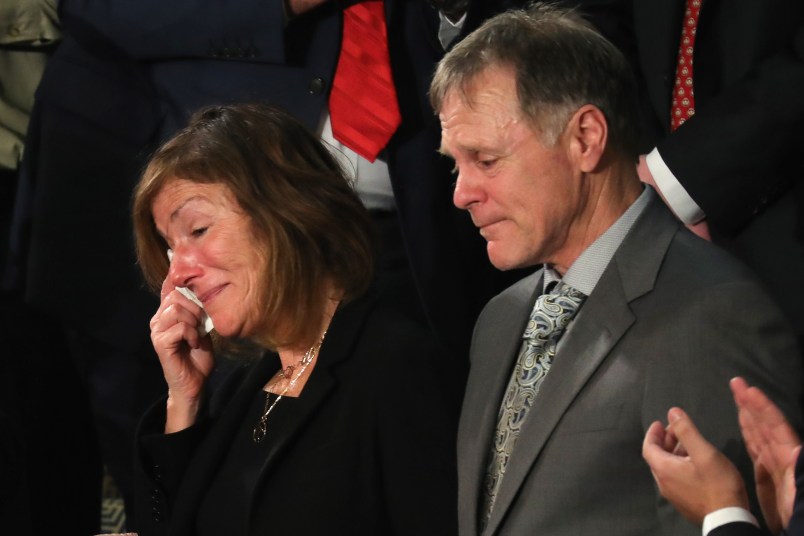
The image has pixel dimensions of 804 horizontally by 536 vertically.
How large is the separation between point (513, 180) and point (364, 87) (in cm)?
88

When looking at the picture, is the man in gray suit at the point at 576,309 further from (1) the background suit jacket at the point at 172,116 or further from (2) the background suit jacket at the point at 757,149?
(1) the background suit jacket at the point at 172,116

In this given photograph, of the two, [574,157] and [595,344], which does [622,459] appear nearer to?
[595,344]

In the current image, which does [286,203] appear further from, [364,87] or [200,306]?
[364,87]

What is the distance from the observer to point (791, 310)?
8.70 ft

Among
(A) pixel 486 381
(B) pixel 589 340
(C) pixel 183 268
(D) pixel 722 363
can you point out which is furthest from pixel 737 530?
(C) pixel 183 268

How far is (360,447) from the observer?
2.48 meters

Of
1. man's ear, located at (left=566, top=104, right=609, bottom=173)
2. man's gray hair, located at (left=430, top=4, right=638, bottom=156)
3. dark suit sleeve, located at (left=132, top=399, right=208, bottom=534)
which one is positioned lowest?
dark suit sleeve, located at (left=132, top=399, right=208, bottom=534)

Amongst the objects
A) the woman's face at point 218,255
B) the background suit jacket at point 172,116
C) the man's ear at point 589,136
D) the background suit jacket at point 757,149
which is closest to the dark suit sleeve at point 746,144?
the background suit jacket at point 757,149

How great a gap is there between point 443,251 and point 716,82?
0.72m

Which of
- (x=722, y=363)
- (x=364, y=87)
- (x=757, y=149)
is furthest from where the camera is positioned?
(x=364, y=87)

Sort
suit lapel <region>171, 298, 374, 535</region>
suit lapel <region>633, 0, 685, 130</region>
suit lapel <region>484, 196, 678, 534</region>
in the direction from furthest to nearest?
1. suit lapel <region>633, 0, 685, 130</region>
2. suit lapel <region>171, 298, 374, 535</region>
3. suit lapel <region>484, 196, 678, 534</region>

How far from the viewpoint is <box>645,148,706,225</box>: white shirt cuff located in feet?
8.68

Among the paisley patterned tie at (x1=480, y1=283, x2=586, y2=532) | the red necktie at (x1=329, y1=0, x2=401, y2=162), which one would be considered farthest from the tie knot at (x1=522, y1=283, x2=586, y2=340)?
the red necktie at (x1=329, y1=0, x2=401, y2=162)

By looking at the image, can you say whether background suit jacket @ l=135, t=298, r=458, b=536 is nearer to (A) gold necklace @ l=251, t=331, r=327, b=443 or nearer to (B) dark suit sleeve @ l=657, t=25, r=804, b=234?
(A) gold necklace @ l=251, t=331, r=327, b=443
